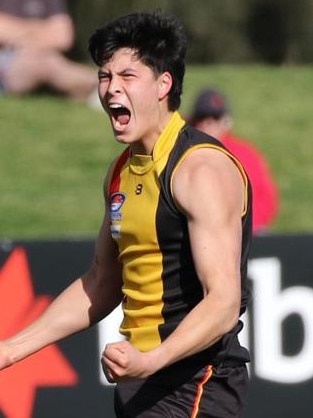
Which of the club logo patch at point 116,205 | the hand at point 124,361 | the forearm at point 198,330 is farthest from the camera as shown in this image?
the club logo patch at point 116,205

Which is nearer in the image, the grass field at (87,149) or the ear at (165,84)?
the ear at (165,84)

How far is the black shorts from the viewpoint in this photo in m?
4.33

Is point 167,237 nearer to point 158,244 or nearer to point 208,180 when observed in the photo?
point 158,244

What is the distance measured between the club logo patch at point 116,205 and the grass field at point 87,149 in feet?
17.1

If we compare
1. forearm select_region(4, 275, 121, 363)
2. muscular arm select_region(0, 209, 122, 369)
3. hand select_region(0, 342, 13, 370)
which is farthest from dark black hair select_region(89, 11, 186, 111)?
hand select_region(0, 342, 13, 370)

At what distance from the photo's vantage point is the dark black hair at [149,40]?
4.16 metres

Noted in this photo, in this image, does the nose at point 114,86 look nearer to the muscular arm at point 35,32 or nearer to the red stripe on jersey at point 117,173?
the red stripe on jersey at point 117,173

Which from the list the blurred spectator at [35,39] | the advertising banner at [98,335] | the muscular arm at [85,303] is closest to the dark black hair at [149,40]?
the muscular arm at [85,303]

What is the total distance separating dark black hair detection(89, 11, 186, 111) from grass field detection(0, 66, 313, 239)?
5431 millimetres

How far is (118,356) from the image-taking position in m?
3.80

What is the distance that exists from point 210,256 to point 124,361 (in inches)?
15.7

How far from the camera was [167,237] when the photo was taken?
4184mm

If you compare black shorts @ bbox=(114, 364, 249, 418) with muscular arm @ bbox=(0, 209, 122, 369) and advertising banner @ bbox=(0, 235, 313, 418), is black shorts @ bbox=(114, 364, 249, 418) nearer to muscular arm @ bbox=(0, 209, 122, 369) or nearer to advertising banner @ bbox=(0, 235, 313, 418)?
muscular arm @ bbox=(0, 209, 122, 369)

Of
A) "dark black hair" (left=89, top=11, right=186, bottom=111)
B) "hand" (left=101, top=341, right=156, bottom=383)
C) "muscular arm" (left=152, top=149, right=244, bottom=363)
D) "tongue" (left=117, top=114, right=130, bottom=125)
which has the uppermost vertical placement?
"dark black hair" (left=89, top=11, right=186, bottom=111)
